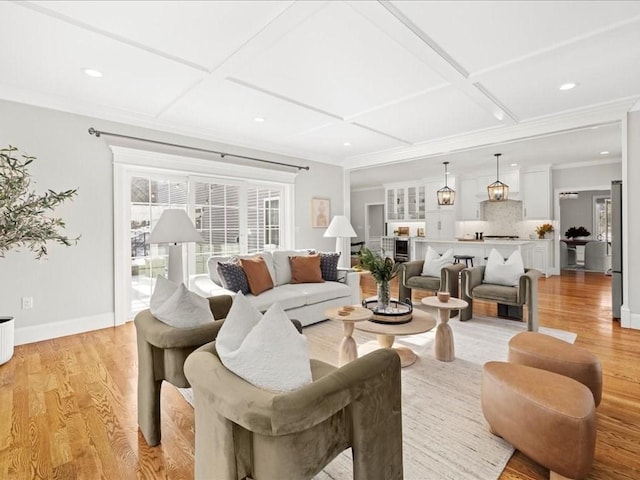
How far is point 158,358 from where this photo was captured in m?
1.88

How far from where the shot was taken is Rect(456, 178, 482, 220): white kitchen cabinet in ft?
28.1

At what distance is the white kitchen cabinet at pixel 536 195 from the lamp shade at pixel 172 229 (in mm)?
7686

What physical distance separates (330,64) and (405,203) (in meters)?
7.44

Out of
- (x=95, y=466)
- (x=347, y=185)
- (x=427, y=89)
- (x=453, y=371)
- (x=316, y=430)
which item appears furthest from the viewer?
(x=347, y=185)

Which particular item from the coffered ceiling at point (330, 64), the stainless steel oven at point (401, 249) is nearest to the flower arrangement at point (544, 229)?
the stainless steel oven at point (401, 249)

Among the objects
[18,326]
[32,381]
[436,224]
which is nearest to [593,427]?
[32,381]

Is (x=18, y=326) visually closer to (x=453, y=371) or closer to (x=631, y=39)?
(x=453, y=371)

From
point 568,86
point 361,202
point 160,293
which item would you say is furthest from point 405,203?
point 160,293

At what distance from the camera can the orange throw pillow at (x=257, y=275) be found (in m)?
3.72

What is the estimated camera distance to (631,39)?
2.51 meters

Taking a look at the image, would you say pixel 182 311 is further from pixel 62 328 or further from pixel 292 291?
pixel 62 328

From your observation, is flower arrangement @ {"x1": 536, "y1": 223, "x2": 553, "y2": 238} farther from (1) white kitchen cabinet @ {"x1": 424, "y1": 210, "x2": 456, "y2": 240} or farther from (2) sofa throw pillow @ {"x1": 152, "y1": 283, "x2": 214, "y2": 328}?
(2) sofa throw pillow @ {"x1": 152, "y1": 283, "x2": 214, "y2": 328}

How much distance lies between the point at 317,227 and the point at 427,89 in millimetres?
3448

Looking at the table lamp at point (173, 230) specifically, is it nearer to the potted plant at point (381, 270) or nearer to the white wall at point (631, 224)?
the potted plant at point (381, 270)
